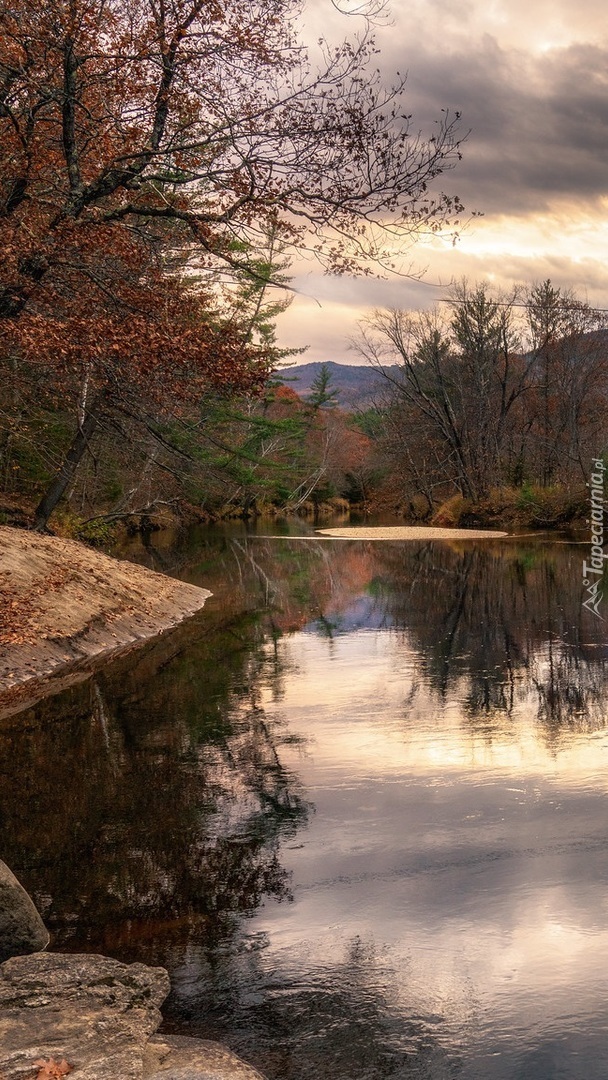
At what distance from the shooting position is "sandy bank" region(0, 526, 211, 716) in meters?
13.1

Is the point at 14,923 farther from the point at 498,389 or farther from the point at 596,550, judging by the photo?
the point at 498,389

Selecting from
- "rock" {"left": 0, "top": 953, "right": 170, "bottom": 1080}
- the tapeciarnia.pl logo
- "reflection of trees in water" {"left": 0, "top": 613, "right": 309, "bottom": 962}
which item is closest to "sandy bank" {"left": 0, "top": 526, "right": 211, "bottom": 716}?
"reflection of trees in water" {"left": 0, "top": 613, "right": 309, "bottom": 962}

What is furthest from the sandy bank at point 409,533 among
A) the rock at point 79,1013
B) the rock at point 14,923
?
the rock at point 79,1013

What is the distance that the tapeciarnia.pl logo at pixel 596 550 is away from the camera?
21.2m

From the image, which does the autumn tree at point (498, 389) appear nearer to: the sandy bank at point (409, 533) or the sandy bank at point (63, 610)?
the sandy bank at point (409, 533)

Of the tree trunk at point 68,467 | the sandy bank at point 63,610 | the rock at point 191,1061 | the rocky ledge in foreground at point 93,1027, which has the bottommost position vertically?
the rock at point 191,1061

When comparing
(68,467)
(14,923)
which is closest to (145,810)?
(14,923)

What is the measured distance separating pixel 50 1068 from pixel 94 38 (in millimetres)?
9817

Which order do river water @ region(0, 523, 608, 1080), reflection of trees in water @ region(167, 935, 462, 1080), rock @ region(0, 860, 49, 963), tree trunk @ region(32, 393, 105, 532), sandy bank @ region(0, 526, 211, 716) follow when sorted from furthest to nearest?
1. tree trunk @ region(32, 393, 105, 532)
2. sandy bank @ region(0, 526, 211, 716)
3. rock @ region(0, 860, 49, 963)
4. river water @ region(0, 523, 608, 1080)
5. reflection of trees in water @ region(167, 935, 462, 1080)

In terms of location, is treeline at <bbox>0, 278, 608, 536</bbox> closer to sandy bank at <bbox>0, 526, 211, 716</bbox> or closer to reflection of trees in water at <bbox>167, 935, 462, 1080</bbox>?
sandy bank at <bbox>0, 526, 211, 716</bbox>

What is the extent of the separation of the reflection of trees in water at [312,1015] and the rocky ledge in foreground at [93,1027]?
6.7 inches

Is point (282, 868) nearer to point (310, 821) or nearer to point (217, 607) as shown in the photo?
point (310, 821)

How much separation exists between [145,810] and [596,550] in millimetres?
28224

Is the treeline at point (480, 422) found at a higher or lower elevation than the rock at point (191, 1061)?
higher
